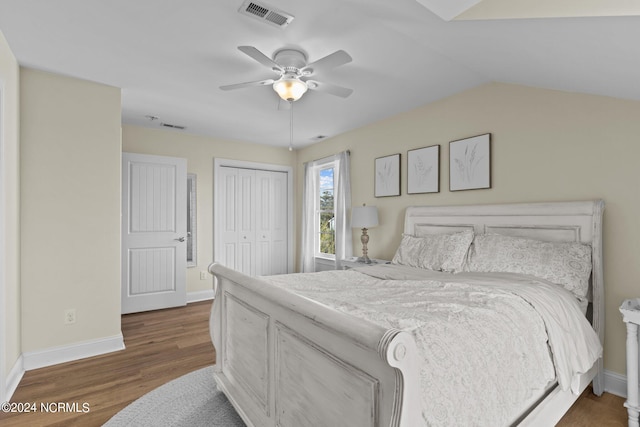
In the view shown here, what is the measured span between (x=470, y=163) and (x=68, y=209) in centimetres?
377

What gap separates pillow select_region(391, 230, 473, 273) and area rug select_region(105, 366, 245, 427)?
1.92 m

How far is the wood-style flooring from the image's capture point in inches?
79.4

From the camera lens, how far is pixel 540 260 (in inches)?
89.7

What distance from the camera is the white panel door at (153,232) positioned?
4219 mm

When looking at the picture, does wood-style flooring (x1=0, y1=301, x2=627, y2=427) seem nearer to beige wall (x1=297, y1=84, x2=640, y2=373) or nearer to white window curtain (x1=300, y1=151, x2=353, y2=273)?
beige wall (x1=297, y1=84, x2=640, y2=373)

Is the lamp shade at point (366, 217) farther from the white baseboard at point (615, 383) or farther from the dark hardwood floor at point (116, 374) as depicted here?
the white baseboard at point (615, 383)

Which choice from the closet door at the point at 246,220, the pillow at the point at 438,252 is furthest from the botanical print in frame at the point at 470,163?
the closet door at the point at 246,220

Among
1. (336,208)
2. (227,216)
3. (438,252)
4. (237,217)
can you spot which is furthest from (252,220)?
(438,252)

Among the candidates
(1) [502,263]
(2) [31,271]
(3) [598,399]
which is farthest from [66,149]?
(3) [598,399]

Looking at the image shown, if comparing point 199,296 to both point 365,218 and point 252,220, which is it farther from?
point 365,218

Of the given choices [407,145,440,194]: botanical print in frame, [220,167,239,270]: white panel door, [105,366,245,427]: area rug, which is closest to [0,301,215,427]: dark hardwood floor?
[105,366,245,427]: area rug

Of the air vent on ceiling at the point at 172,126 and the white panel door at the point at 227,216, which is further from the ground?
the air vent on ceiling at the point at 172,126

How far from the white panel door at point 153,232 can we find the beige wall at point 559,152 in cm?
321

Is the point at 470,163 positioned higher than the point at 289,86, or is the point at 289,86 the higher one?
the point at 289,86
